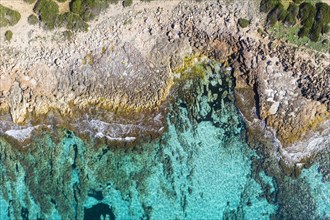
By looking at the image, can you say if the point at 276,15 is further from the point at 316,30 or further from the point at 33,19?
the point at 33,19

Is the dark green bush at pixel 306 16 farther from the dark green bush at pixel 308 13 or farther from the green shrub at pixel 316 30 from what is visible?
the green shrub at pixel 316 30

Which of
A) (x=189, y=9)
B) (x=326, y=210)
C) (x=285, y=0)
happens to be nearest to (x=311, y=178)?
(x=326, y=210)

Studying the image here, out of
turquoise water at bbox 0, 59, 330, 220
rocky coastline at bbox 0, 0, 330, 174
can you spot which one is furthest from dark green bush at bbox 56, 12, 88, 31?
turquoise water at bbox 0, 59, 330, 220

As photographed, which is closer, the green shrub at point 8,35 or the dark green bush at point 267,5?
the dark green bush at point 267,5

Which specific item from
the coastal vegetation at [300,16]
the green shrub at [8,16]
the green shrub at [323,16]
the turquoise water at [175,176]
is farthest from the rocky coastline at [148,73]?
the green shrub at [323,16]

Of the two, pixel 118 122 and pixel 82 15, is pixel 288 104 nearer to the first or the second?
pixel 118 122

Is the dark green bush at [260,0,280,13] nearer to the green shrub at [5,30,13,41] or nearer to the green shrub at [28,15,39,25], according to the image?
the green shrub at [28,15,39,25]

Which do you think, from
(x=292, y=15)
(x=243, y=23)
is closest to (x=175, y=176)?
(x=243, y=23)
